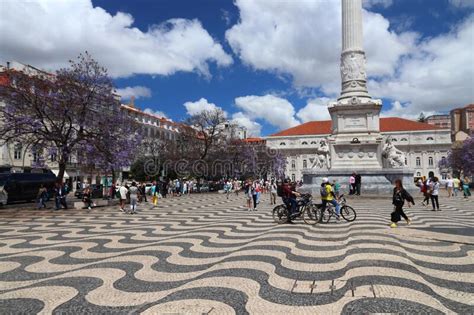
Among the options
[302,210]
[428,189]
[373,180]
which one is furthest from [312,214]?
[373,180]

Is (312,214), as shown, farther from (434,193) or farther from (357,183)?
(357,183)

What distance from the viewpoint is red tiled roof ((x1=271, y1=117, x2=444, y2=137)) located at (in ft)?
299

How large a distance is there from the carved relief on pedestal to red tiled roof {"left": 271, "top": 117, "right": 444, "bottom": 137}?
232 feet

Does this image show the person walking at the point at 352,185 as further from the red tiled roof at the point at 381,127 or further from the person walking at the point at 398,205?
the red tiled roof at the point at 381,127

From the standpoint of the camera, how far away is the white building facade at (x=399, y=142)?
285 feet

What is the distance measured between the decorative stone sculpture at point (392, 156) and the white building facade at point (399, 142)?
59.1 m

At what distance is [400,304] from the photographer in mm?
3928

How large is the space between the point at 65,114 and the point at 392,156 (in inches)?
803

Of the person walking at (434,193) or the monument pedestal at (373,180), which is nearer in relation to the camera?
the person walking at (434,193)

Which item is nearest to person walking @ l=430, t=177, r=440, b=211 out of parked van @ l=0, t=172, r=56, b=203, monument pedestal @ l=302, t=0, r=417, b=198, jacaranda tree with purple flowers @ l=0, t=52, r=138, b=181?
monument pedestal @ l=302, t=0, r=417, b=198

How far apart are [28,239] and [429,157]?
95.0 m

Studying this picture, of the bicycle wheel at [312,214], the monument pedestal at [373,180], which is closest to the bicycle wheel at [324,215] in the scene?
the bicycle wheel at [312,214]

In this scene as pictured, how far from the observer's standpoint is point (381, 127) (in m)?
94.8

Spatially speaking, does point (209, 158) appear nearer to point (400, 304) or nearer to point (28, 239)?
point (28, 239)
